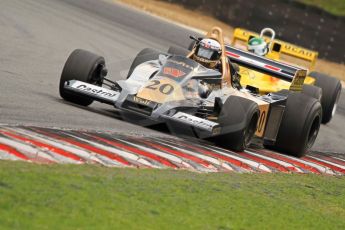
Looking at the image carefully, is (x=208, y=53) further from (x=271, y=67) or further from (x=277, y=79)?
(x=277, y=79)

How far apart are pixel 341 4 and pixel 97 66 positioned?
1784cm

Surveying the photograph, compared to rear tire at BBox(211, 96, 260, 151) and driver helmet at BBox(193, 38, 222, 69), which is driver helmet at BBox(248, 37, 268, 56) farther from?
rear tire at BBox(211, 96, 260, 151)

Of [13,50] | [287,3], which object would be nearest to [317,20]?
[287,3]

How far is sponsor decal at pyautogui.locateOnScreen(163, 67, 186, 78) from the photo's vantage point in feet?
35.8

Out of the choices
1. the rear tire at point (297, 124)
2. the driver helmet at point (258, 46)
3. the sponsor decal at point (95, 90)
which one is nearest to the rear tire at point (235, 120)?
the rear tire at point (297, 124)

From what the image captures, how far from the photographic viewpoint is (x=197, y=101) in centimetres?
1098

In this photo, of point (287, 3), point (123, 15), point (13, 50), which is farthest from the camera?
point (287, 3)

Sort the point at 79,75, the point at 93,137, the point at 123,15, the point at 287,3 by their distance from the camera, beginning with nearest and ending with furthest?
the point at 93,137
the point at 79,75
the point at 123,15
the point at 287,3

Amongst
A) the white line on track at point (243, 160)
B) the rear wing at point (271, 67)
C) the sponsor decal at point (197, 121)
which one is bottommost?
the white line on track at point (243, 160)

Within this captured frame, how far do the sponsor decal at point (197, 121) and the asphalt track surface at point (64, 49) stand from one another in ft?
1.30

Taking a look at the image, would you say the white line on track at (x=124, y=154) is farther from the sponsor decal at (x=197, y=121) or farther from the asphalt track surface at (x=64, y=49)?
the sponsor decal at (x=197, y=121)

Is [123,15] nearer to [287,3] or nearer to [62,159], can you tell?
[287,3]

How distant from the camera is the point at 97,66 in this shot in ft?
37.5

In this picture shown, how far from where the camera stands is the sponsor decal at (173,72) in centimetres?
1090
